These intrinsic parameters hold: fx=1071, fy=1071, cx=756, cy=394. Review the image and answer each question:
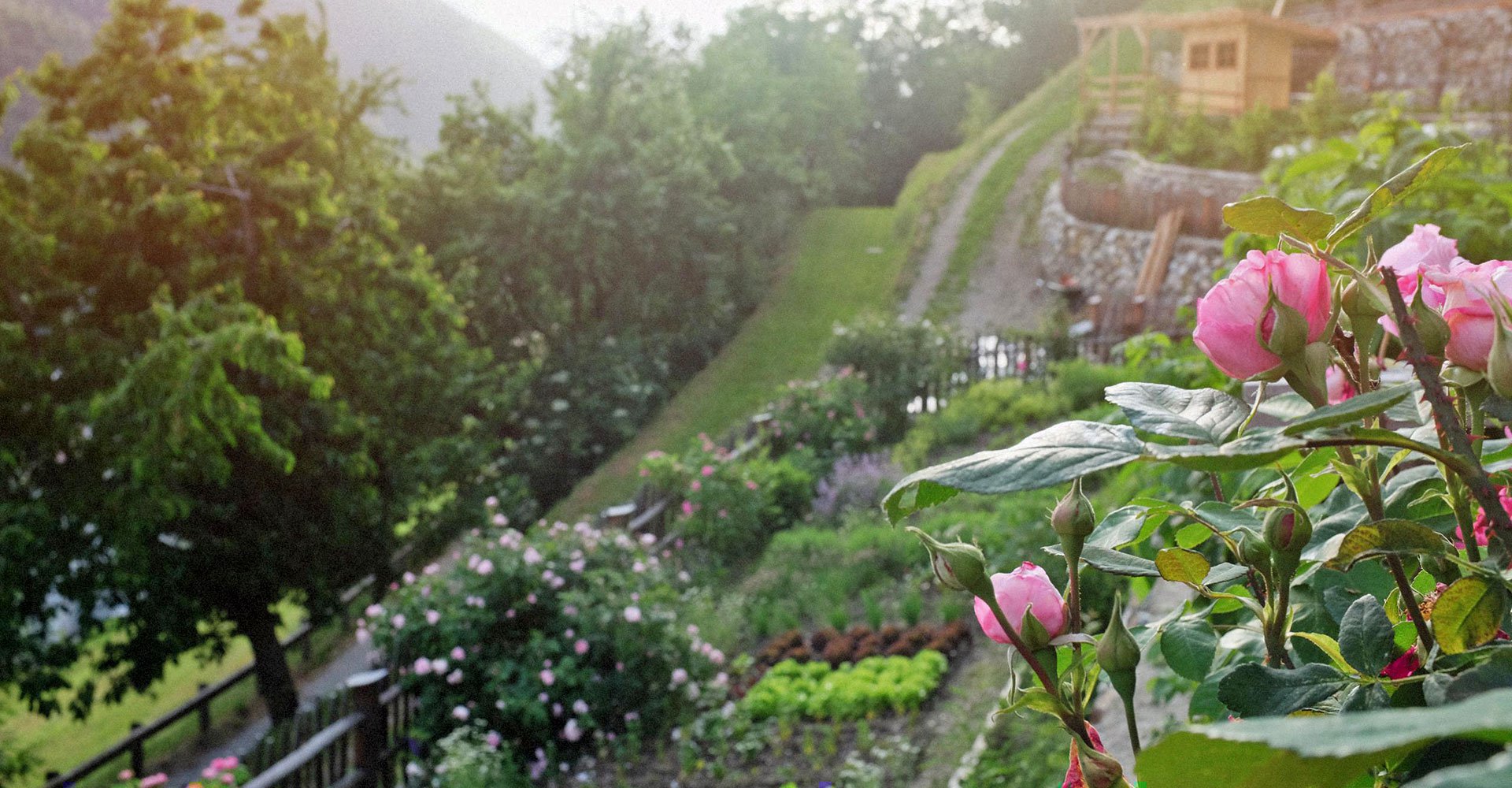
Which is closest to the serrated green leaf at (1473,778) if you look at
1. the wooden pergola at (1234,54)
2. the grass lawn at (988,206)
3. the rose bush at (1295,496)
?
the rose bush at (1295,496)

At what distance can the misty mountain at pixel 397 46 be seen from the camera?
13.9 metres

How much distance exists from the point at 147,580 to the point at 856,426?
5.83 m

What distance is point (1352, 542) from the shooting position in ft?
2.02

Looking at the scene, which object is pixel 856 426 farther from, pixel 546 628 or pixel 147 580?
pixel 147 580

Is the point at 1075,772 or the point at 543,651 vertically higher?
the point at 1075,772

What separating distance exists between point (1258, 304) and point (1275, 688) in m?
0.22

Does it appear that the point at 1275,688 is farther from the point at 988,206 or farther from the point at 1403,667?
the point at 988,206

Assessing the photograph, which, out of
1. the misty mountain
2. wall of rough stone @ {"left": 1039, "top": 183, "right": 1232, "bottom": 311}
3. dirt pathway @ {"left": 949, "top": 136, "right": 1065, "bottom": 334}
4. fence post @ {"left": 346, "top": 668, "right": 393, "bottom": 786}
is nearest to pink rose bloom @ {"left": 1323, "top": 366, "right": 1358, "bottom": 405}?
fence post @ {"left": 346, "top": 668, "right": 393, "bottom": 786}

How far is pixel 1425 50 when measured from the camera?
16.2 metres

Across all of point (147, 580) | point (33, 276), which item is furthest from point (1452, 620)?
point (33, 276)

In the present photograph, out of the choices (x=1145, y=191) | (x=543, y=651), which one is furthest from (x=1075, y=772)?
(x=1145, y=191)

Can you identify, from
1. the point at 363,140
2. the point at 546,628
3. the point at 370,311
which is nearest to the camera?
the point at 546,628

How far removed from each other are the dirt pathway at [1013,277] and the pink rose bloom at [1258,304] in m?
13.7

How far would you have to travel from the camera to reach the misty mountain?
13930 millimetres
